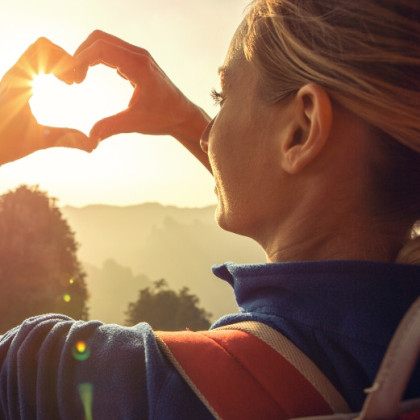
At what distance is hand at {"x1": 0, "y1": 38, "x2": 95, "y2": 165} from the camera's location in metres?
2.47

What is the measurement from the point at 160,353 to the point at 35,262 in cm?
1146

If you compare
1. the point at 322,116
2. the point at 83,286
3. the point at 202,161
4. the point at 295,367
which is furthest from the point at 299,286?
the point at 83,286

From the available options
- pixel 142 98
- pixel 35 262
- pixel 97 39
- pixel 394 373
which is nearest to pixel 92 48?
pixel 97 39

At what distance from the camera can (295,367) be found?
4.11 feet

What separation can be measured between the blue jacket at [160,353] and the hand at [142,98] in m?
1.31

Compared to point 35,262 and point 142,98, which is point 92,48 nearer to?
point 142,98

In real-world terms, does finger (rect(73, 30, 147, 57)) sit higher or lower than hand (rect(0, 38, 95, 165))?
higher

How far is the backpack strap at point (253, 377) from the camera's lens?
1.22 meters

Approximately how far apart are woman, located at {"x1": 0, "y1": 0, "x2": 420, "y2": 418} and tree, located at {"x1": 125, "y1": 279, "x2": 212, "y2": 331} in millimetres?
13861

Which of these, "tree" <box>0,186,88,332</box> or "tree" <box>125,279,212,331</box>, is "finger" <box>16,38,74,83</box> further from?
"tree" <box>125,279,212,331</box>

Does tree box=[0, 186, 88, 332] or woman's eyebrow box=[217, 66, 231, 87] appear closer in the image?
woman's eyebrow box=[217, 66, 231, 87]

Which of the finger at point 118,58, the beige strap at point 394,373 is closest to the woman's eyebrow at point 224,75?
the finger at point 118,58

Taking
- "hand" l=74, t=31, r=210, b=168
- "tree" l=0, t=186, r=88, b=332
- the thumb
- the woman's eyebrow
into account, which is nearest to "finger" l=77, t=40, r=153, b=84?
"hand" l=74, t=31, r=210, b=168

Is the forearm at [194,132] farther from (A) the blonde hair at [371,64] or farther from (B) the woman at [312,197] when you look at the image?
(A) the blonde hair at [371,64]
